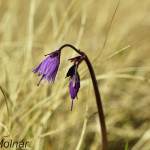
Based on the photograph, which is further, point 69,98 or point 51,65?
point 69,98

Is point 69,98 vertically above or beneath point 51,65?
beneath

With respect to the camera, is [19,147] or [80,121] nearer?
[19,147]

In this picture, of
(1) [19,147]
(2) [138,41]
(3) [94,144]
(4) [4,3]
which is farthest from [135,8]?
(1) [19,147]

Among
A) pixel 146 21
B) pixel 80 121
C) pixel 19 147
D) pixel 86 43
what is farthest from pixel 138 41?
pixel 19 147

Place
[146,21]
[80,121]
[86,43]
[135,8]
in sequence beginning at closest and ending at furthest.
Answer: [80,121] → [86,43] → [146,21] → [135,8]

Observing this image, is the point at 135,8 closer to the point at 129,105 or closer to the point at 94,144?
the point at 129,105

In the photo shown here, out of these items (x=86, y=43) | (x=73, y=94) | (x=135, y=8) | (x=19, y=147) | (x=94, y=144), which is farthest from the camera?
(x=135, y=8)

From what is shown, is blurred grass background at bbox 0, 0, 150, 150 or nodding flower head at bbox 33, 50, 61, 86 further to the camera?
blurred grass background at bbox 0, 0, 150, 150

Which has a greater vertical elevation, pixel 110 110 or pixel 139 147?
pixel 110 110

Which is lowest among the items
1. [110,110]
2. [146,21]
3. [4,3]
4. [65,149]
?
[65,149]
